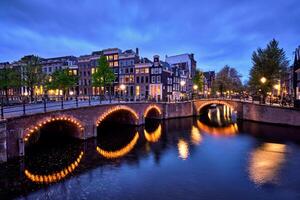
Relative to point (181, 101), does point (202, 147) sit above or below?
below

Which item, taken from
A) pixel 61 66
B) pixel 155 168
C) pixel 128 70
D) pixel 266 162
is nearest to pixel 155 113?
pixel 128 70

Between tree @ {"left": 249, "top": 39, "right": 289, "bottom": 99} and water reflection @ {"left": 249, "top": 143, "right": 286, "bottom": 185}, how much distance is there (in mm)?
22804

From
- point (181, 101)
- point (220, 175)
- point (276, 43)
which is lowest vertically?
point (220, 175)

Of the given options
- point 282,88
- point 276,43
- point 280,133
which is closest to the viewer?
point 280,133

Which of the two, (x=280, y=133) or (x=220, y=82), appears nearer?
(x=280, y=133)

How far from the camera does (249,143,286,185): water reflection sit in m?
15.9

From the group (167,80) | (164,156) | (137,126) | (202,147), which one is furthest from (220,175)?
(167,80)

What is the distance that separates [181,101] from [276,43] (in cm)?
2143

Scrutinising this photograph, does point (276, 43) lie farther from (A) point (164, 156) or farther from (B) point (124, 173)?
(B) point (124, 173)

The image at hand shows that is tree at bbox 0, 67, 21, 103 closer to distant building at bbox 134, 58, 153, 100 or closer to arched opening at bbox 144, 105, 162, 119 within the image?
arched opening at bbox 144, 105, 162, 119

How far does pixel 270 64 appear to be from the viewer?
43812 millimetres

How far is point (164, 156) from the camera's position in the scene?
2161 cm

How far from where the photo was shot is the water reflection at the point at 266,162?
52.1ft

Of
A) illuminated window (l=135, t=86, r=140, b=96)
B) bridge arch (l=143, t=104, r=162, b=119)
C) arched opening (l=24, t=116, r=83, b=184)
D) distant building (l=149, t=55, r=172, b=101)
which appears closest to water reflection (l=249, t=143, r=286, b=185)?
arched opening (l=24, t=116, r=83, b=184)
